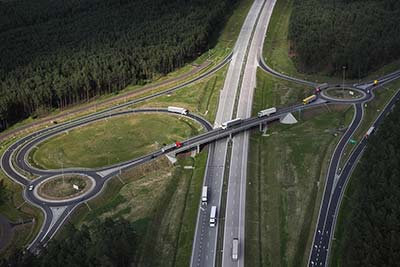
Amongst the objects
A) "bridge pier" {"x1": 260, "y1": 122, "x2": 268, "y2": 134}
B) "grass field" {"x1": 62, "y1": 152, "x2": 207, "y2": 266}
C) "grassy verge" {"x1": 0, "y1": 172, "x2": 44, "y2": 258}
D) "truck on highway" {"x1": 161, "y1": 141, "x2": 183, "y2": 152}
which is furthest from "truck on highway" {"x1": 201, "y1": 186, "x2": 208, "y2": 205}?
"bridge pier" {"x1": 260, "y1": 122, "x2": 268, "y2": 134}

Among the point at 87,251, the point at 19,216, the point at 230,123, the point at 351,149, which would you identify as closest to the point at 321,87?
the point at 351,149

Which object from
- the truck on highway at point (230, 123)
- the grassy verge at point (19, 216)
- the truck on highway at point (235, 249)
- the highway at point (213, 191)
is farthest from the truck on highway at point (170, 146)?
the truck on highway at point (235, 249)

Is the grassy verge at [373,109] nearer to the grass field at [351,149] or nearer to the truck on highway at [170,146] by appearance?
the grass field at [351,149]

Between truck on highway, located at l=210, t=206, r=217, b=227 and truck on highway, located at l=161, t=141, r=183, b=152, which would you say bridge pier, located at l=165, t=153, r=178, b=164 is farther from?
truck on highway, located at l=210, t=206, r=217, b=227

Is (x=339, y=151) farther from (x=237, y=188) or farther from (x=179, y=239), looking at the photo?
(x=179, y=239)

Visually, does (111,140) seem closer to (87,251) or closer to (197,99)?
(197,99)

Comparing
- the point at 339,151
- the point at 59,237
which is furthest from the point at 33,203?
the point at 339,151
